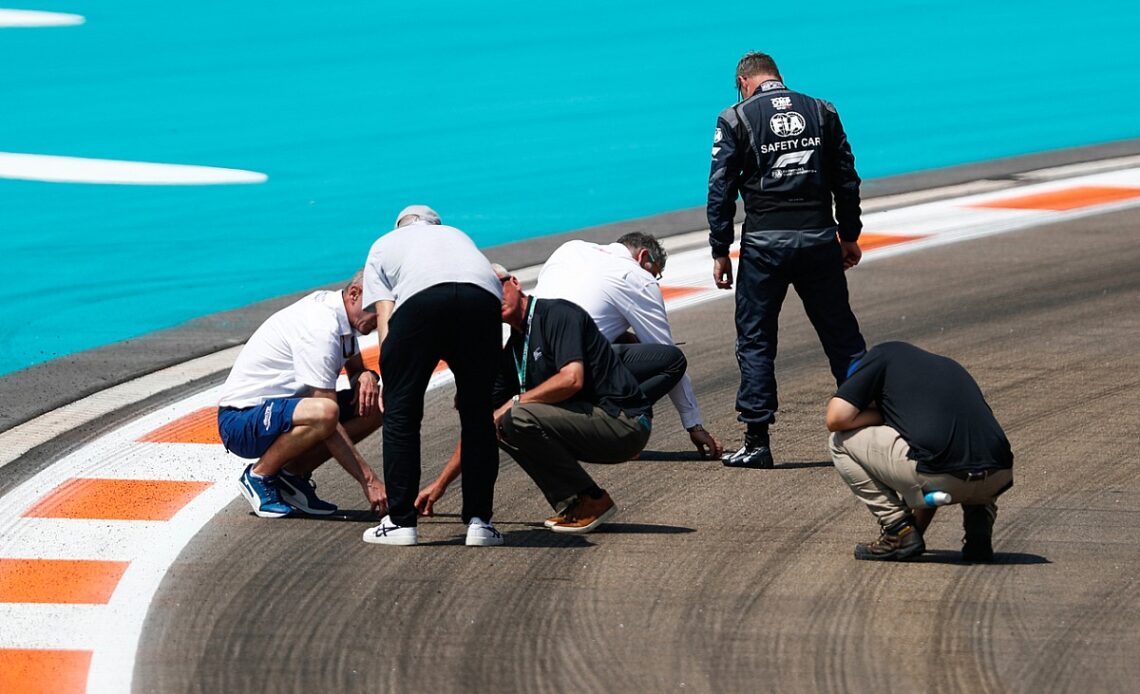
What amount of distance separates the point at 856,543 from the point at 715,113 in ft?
42.9

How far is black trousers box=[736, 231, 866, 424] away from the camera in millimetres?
8477

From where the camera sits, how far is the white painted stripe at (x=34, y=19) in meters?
26.1

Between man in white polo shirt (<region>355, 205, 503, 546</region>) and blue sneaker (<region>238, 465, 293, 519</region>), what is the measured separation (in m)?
0.79

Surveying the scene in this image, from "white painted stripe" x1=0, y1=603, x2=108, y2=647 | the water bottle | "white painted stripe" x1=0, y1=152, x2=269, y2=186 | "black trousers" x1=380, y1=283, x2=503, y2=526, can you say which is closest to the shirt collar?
"black trousers" x1=380, y1=283, x2=503, y2=526

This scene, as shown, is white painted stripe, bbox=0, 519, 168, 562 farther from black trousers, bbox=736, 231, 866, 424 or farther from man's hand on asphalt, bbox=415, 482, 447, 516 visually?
black trousers, bbox=736, 231, 866, 424

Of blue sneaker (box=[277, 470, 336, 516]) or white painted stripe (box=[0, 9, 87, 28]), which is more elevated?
white painted stripe (box=[0, 9, 87, 28])

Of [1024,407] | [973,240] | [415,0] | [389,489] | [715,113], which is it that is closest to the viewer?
[389,489]

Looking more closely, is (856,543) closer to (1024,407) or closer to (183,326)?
(1024,407)

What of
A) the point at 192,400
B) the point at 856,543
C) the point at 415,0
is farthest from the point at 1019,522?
the point at 415,0

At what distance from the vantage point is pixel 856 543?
7.34m

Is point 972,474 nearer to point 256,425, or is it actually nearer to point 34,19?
point 256,425

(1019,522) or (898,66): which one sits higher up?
(898,66)

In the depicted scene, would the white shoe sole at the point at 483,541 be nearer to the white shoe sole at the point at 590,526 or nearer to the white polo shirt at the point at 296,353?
the white shoe sole at the point at 590,526

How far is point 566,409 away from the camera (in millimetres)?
7594
